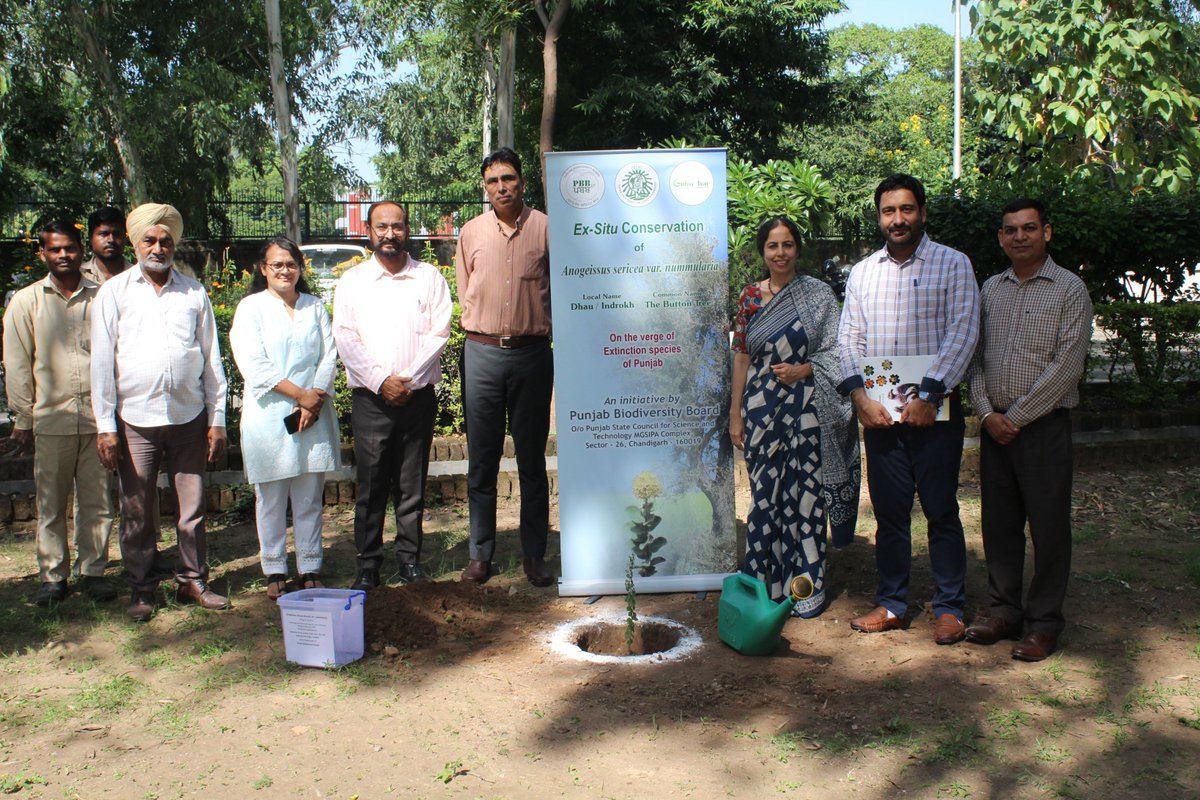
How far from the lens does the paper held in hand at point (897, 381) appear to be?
15.0ft

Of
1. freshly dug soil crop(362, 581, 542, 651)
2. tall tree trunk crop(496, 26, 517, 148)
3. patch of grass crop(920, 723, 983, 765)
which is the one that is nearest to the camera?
patch of grass crop(920, 723, 983, 765)

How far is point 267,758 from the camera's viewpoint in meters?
3.69

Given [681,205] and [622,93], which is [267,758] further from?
[622,93]

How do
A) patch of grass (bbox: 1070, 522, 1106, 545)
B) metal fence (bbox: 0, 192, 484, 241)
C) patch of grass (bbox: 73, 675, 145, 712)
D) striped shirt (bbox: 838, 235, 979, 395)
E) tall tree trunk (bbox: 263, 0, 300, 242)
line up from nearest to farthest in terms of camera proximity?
1. patch of grass (bbox: 73, 675, 145, 712)
2. striped shirt (bbox: 838, 235, 979, 395)
3. patch of grass (bbox: 1070, 522, 1106, 545)
4. tall tree trunk (bbox: 263, 0, 300, 242)
5. metal fence (bbox: 0, 192, 484, 241)

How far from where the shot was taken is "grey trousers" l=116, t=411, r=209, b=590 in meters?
5.25

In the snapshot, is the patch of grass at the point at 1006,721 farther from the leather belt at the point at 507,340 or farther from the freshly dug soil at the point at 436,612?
the leather belt at the point at 507,340

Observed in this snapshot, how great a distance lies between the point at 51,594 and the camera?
5410mm

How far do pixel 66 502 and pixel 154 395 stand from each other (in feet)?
2.83

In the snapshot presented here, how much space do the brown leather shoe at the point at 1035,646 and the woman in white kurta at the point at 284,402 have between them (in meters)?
3.34

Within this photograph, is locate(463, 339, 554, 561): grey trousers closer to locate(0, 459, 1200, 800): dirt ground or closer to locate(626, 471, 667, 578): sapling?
locate(0, 459, 1200, 800): dirt ground

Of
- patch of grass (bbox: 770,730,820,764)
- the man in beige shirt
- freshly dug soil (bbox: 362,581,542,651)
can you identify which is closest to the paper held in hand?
patch of grass (bbox: 770,730,820,764)

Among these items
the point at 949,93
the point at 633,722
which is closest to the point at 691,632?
the point at 633,722

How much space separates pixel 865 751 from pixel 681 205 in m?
2.75

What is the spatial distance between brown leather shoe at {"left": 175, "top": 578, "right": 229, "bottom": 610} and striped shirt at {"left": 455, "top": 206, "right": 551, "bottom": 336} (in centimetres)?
185
